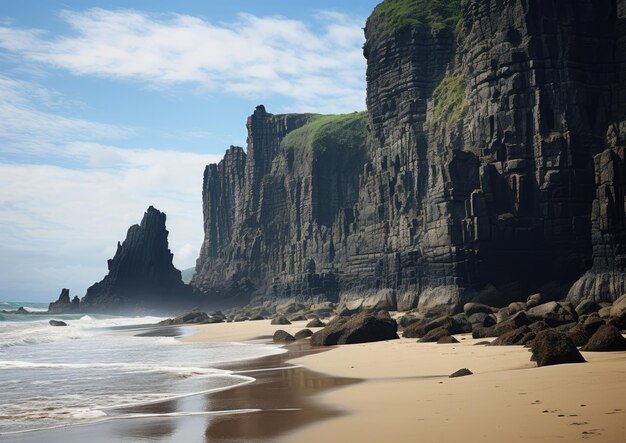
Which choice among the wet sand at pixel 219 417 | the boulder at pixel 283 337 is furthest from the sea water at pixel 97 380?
the boulder at pixel 283 337

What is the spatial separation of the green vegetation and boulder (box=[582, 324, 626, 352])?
61715 millimetres

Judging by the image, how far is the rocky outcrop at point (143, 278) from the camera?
506ft

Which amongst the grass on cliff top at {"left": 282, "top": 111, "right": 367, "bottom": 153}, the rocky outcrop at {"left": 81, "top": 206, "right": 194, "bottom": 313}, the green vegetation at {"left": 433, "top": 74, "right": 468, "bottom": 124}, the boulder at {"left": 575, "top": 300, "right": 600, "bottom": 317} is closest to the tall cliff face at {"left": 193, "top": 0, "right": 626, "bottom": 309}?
the green vegetation at {"left": 433, "top": 74, "right": 468, "bottom": 124}

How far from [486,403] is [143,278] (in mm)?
156127

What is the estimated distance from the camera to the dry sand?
9578mm

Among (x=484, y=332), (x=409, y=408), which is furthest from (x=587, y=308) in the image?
(x=409, y=408)

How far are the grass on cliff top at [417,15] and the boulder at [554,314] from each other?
70266mm

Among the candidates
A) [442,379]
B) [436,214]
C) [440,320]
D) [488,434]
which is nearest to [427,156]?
[436,214]

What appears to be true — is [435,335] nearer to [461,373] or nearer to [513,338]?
[513,338]

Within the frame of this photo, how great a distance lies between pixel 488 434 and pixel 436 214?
52.2 m

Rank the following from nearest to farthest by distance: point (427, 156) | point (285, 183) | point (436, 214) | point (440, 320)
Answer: point (440, 320) → point (436, 214) → point (427, 156) → point (285, 183)

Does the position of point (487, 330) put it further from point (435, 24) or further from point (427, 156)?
point (435, 24)

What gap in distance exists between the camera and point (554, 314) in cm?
3036

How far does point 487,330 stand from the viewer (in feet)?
91.9
